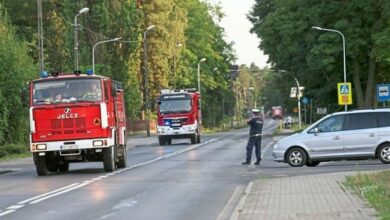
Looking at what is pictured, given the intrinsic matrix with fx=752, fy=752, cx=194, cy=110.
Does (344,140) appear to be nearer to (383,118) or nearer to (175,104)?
(383,118)

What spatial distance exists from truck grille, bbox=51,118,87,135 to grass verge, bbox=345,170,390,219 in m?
8.68

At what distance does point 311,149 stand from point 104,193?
9.36 metres

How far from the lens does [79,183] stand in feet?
63.5

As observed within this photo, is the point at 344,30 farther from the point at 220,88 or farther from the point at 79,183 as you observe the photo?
the point at 220,88

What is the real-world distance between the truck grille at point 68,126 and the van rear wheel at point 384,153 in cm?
926

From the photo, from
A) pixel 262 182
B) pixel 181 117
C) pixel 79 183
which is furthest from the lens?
pixel 181 117

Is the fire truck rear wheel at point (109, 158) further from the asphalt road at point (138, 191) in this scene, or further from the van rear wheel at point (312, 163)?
the van rear wheel at point (312, 163)

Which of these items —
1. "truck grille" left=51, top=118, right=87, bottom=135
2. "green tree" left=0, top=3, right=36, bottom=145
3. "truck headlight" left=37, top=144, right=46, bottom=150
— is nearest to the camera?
"truck headlight" left=37, top=144, right=46, bottom=150

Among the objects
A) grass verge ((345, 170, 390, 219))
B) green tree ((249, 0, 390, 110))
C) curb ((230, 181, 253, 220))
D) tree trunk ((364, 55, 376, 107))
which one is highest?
green tree ((249, 0, 390, 110))

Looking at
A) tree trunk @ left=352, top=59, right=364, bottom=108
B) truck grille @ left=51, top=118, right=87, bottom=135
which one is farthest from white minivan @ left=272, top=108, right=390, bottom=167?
tree trunk @ left=352, top=59, right=364, bottom=108

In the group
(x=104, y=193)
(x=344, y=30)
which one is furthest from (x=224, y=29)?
(x=104, y=193)

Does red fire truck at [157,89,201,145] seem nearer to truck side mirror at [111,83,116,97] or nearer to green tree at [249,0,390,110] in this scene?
green tree at [249,0,390,110]

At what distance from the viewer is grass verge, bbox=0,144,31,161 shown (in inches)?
1462

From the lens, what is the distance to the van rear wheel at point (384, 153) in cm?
2372
